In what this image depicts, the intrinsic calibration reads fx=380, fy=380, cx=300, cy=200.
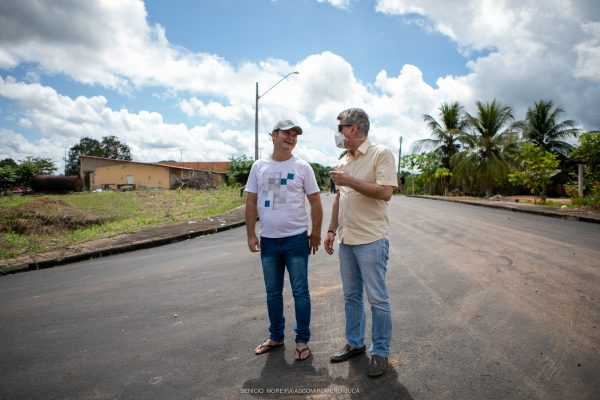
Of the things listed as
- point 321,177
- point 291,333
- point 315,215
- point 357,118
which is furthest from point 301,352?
point 321,177

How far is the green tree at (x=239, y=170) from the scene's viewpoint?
41.1m

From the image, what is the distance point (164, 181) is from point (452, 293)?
3748cm

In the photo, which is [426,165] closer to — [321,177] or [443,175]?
[443,175]

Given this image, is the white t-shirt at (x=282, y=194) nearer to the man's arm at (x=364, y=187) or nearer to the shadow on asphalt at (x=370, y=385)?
the man's arm at (x=364, y=187)

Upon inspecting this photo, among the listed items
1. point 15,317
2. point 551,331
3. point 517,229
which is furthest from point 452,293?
point 517,229

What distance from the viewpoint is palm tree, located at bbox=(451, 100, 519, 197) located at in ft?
96.9

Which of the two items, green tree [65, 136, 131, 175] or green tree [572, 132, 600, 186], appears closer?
green tree [572, 132, 600, 186]

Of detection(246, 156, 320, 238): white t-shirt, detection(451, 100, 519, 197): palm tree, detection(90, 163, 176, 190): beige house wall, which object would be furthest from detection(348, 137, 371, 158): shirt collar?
detection(90, 163, 176, 190): beige house wall

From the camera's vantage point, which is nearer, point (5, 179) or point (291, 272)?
point (291, 272)

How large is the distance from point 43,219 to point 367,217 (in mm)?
10796

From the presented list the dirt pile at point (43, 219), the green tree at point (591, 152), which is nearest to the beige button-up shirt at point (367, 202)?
the dirt pile at point (43, 219)

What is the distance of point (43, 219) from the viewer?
414 inches

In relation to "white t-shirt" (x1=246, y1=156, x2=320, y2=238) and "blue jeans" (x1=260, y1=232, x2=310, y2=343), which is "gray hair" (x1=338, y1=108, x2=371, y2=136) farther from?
"blue jeans" (x1=260, y1=232, x2=310, y2=343)

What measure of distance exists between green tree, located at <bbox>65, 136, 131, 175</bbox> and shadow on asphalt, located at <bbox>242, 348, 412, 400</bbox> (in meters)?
71.9
